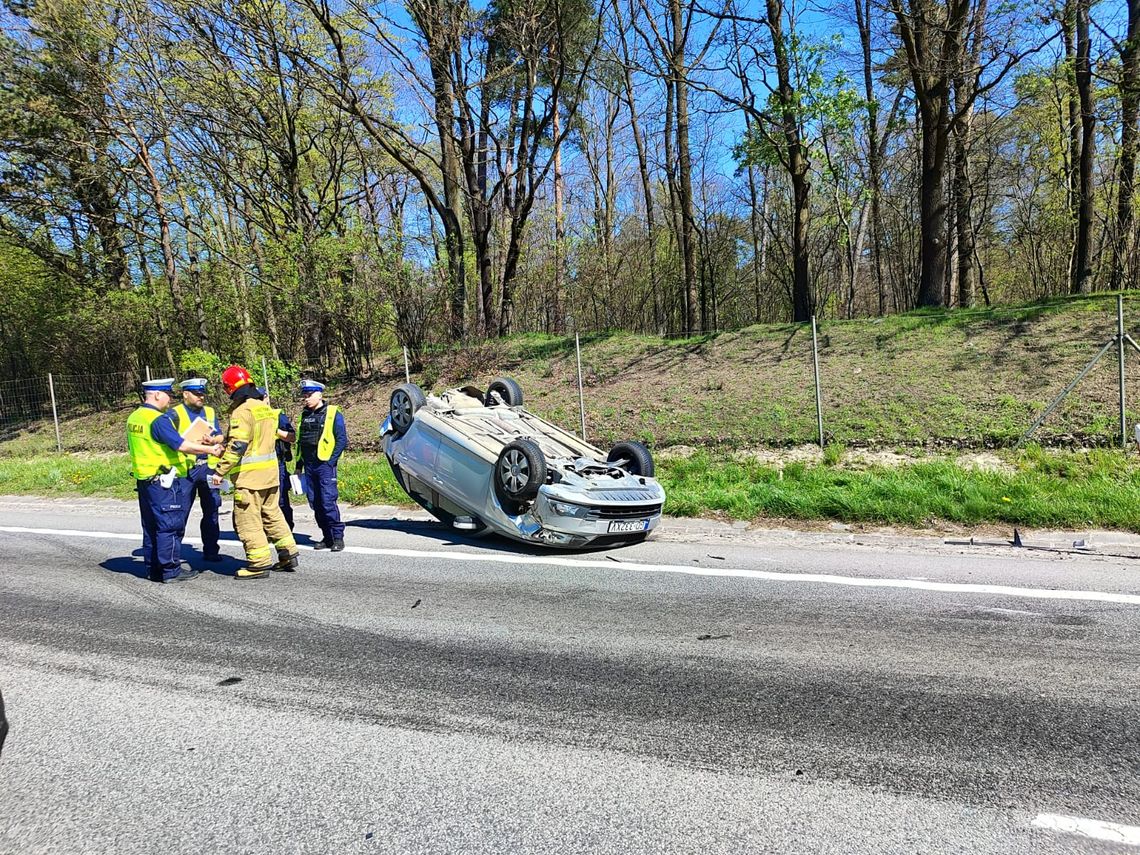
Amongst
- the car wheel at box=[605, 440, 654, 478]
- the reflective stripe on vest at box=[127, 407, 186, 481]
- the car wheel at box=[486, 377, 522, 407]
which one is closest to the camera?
the reflective stripe on vest at box=[127, 407, 186, 481]

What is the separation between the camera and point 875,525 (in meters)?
7.58

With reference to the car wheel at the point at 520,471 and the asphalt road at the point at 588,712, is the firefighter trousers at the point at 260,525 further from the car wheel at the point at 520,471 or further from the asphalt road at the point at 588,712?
the car wheel at the point at 520,471

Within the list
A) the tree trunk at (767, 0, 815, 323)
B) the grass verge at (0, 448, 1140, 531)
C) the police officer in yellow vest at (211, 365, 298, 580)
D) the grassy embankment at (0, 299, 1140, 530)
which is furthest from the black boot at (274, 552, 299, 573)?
the tree trunk at (767, 0, 815, 323)

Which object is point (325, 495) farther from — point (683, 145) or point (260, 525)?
point (683, 145)

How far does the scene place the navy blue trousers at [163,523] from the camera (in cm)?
599

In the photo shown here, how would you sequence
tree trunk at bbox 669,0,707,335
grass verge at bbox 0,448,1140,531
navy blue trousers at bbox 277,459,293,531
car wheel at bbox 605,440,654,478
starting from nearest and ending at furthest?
1. navy blue trousers at bbox 277,459,293,531
2. grass verge at bbox 0,448,1140,531
3. car wheel at bbox 605,440,654,478
4. tree trunk at bbox 669,0,707,335

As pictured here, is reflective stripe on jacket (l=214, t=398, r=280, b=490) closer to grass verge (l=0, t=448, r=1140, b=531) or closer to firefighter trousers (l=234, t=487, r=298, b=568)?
firefighter trousers (l=234, t=487, r=298, b=568)

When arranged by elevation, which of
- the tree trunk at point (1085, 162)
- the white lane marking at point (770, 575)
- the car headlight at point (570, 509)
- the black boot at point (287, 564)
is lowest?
the white lane marking at point (770, 575)

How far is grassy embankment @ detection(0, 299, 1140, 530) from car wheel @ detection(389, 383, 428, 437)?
2.79m

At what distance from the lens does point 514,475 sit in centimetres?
656

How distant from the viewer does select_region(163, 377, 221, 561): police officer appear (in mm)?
6352

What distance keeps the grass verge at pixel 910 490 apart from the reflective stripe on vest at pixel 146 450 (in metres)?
4.36

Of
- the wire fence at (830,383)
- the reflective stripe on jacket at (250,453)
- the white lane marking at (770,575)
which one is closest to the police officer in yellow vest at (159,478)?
the reflective stripe on jacket at (250,453)

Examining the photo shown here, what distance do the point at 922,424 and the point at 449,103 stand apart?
1571 cm
